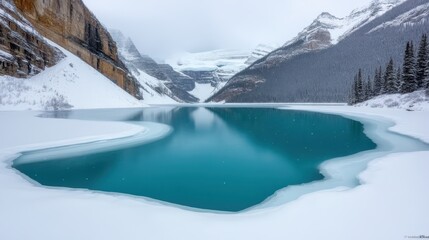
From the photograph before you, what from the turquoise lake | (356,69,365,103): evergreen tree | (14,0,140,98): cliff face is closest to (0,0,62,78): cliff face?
(14,0,140,98): cliff face

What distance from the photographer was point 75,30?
7488cm

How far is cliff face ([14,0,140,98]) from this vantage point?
60312 millimetres

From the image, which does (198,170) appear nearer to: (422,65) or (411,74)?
(411,74)

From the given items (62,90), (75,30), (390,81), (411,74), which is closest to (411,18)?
(390,81)

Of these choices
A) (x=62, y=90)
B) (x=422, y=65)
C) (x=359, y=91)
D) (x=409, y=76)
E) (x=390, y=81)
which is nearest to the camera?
(x=422, y=65)

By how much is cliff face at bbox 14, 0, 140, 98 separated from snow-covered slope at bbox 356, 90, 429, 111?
75.2 meters

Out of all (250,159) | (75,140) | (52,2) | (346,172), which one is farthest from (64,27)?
(346,172)

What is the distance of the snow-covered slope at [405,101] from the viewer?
3528 cm

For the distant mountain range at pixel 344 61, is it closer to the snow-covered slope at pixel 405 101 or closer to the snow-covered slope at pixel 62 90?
the snow-covered slope at pixel 405 101

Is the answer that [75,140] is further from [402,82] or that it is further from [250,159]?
[402,82]

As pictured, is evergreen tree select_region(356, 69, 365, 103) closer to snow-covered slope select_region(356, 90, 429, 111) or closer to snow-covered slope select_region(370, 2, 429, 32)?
snow-covered slope select_region(356, 90, 429, 111)

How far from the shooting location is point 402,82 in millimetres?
44750

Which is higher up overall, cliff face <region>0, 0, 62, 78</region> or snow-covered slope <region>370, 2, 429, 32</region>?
snow-covered slope <region>370, 2, 429, 32</region>

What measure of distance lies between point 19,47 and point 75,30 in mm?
32024
